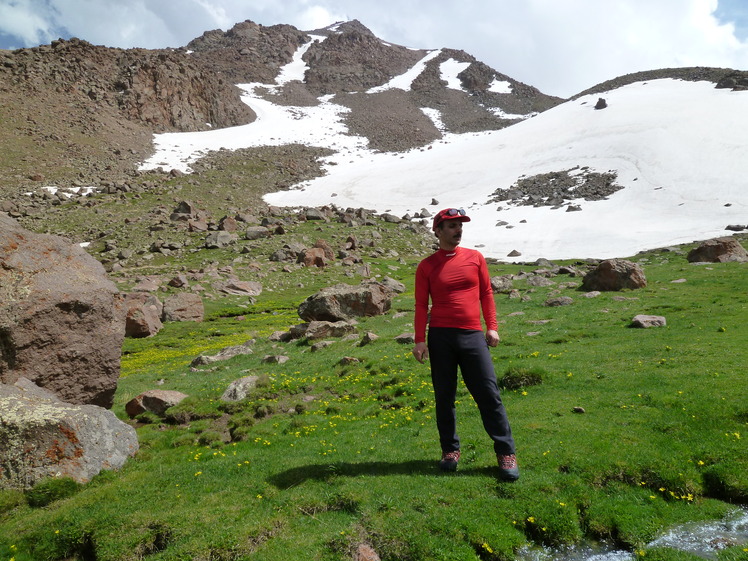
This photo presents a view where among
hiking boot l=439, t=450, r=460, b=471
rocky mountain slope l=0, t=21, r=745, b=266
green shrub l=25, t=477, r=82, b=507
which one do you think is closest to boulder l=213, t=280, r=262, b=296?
rocky mountain slope l=0, t=21, r=745, b=266

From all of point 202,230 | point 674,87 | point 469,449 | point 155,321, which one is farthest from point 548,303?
point 674,87

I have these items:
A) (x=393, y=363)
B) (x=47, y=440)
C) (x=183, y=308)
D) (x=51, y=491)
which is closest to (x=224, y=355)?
(x=393, y=363)

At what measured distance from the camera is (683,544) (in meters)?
6.88

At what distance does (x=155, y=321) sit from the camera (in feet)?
113

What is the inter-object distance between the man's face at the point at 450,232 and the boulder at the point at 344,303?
2330cm

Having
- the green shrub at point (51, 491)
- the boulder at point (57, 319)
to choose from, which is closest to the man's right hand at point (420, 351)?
the green shrub at point (51, 491)

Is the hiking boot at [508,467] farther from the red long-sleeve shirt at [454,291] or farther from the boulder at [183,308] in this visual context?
the boulder at [183,308]

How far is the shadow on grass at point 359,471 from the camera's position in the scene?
8.90m

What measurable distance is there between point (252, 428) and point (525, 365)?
10335 millimetres

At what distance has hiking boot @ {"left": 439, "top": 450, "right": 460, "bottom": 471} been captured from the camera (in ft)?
29.1

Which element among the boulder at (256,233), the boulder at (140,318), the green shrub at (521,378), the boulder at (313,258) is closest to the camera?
the green shrub at (521,378)

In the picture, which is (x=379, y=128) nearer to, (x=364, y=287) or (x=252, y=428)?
(x=364, y=287)

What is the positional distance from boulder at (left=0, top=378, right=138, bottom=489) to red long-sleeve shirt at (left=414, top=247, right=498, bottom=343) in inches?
341

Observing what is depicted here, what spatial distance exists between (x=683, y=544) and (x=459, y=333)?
4.87 m
